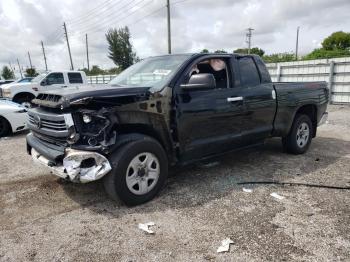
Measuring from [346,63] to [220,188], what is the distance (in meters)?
11.2

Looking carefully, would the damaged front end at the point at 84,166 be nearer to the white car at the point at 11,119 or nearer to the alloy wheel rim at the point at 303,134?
the alloy wheel rim at the point at 303,134

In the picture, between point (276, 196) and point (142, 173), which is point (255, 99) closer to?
point (276, 196)

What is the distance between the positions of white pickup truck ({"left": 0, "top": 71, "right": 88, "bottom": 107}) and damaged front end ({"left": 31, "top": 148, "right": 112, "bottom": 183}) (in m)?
11.1

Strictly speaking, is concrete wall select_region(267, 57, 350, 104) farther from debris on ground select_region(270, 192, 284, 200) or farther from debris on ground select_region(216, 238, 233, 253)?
debris on ground select_region(216, 238, 233, 253)

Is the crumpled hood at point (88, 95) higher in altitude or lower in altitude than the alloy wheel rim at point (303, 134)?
higher

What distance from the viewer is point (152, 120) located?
3809 millimetres

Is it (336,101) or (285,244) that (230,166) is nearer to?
(285,244)

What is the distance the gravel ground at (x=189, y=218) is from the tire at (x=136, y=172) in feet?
0.54

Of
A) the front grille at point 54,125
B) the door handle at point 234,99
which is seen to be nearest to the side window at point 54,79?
the front grille at point 54,125

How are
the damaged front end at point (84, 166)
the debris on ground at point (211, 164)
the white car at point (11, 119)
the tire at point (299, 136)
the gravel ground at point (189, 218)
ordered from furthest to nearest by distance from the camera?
the white car at point (11, 119), the tire at point (299, 136), the debris on ground at point (211, 164), the damaged front end at point (84, 166), the gravel ground at point (189, 218)

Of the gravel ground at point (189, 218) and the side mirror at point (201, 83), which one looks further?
the side mirror at point (201, 83)

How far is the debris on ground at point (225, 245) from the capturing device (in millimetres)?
2863

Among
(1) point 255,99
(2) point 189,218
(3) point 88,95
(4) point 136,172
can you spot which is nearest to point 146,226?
(2) point 189,218

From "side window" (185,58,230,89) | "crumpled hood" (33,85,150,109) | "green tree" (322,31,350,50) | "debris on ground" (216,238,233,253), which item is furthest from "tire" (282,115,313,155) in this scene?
"green tree" (322,31,350,50)
